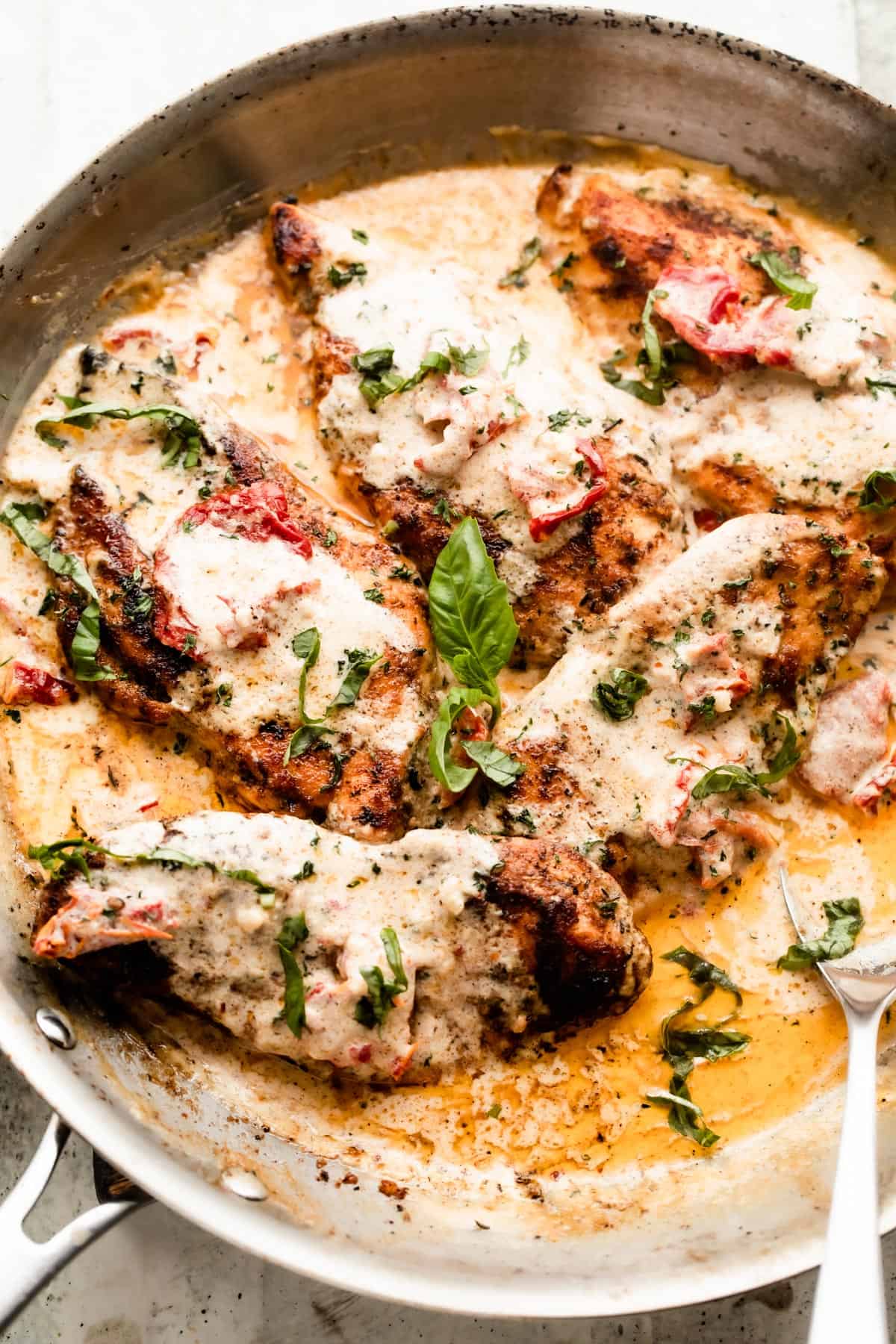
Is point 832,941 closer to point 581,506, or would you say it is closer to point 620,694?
point 620,694

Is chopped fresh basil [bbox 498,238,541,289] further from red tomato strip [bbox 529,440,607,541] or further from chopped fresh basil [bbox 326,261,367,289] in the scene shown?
red tomato strip [bbox 529,440,607,541]

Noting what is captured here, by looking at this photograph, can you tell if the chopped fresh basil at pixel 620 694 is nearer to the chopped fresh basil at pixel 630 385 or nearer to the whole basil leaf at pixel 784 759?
the whole basil leaf at pixel 784 759

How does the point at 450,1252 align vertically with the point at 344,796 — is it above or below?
below

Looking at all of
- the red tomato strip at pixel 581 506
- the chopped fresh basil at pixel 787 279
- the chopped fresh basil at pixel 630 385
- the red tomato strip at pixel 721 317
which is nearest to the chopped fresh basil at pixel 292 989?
the red tomato strip at pixel 581 506

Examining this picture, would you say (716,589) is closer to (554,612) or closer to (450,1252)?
(554,612)

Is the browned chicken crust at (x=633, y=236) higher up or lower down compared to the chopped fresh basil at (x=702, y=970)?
higher up

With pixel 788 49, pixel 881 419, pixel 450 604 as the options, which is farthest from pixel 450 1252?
pixel 788 49
